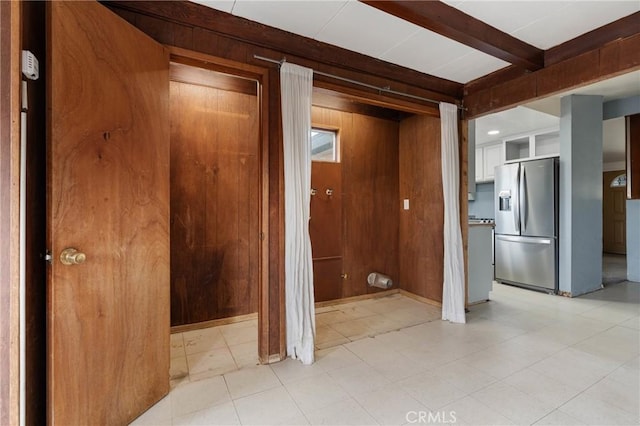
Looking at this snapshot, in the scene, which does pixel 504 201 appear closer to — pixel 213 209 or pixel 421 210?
pixel 421 210

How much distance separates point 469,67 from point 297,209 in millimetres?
2205

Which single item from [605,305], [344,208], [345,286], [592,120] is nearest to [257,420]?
[345,286]

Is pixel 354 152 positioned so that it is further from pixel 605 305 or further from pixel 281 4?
pixel 605 305

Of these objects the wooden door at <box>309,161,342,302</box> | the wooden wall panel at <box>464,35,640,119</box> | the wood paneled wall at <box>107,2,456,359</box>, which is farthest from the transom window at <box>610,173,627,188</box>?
the wooden door at <box>309,161,342,302</box>

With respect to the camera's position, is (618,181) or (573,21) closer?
(573,21)

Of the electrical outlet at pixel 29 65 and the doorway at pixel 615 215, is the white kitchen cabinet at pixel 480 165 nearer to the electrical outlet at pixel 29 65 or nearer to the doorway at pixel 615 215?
the doorway at pixel 615 215

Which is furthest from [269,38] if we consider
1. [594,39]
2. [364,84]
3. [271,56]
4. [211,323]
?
[211,323]

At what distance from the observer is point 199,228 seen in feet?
9.52

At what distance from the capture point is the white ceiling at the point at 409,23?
1.95 metres

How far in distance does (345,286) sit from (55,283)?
286 cm

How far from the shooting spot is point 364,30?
223 centimetres

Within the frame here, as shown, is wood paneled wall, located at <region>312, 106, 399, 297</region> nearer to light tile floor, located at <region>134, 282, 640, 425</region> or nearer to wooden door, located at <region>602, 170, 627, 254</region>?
light tile floor, located at <region>134, 282, 640, 425</region>

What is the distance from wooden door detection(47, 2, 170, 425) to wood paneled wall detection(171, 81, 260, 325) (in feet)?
3.46

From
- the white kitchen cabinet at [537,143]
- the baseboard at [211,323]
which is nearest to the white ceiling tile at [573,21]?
the white kitchen cabinet at [537,143]
